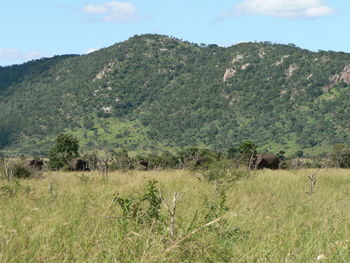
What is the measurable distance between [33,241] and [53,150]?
45.3m

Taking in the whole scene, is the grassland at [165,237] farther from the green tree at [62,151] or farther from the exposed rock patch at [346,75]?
the exposed rock patch at [346,75]

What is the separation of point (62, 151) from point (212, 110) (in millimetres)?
129579

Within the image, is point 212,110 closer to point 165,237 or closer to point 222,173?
point 222,173

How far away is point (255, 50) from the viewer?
19938cm

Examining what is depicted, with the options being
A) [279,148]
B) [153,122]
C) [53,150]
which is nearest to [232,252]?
[53,150]

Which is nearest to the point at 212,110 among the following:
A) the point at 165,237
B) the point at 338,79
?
the point at 338,79

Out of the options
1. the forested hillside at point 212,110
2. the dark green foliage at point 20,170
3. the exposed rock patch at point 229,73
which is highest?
the exposed rock patch at point 229,73

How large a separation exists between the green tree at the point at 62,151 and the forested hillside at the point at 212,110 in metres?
93.3

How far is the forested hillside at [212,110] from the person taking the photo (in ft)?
502

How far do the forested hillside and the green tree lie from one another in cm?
9331

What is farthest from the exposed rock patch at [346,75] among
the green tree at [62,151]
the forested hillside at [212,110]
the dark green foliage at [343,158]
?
the green tree at [62,151]

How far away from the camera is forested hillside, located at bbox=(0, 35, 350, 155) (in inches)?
6024

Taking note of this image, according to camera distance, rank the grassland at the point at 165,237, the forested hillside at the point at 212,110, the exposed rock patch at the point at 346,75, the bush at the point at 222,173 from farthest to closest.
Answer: the exposed rock patch at the point at 346,75
the forested hillside at the point at 212,110
the bush at the point at 222,173
the grassland at the point at 165,237

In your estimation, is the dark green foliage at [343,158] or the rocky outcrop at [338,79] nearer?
the dark green foliage at [343,158]
